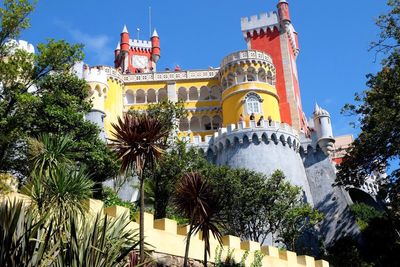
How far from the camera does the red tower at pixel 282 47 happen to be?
200 feet

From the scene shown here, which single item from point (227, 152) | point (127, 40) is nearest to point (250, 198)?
point (227, 152)

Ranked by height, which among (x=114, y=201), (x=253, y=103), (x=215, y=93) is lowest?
(x=114, y=201)

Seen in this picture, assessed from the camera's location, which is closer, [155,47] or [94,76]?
[94,76]

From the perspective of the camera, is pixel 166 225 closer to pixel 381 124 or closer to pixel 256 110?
pixel 381 124

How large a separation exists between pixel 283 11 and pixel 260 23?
3281 millimetres

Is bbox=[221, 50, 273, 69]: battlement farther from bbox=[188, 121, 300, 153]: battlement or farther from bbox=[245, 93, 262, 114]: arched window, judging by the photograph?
bbox=[188, 121, 300, 153]: battlement

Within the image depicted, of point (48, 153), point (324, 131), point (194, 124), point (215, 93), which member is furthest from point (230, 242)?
point (215, 93)

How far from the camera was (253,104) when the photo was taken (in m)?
55.0

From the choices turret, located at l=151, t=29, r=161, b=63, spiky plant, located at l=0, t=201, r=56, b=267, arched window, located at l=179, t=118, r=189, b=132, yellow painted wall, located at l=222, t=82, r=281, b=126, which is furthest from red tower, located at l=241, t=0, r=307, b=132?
spiky plant, located at l=0, t=201, r=56, b=267

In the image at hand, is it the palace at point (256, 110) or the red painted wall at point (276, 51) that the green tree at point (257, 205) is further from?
the red painted wall at point (276, 51)

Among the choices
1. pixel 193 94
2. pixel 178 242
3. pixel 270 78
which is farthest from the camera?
pixel 193 94

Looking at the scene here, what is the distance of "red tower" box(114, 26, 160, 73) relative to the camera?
8331 centimetres

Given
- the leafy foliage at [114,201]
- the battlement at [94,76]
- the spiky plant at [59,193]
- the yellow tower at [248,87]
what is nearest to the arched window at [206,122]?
the yellow tower at [248,87]

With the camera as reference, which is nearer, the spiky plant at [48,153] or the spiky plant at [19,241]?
the spiky plant at [19,241]
